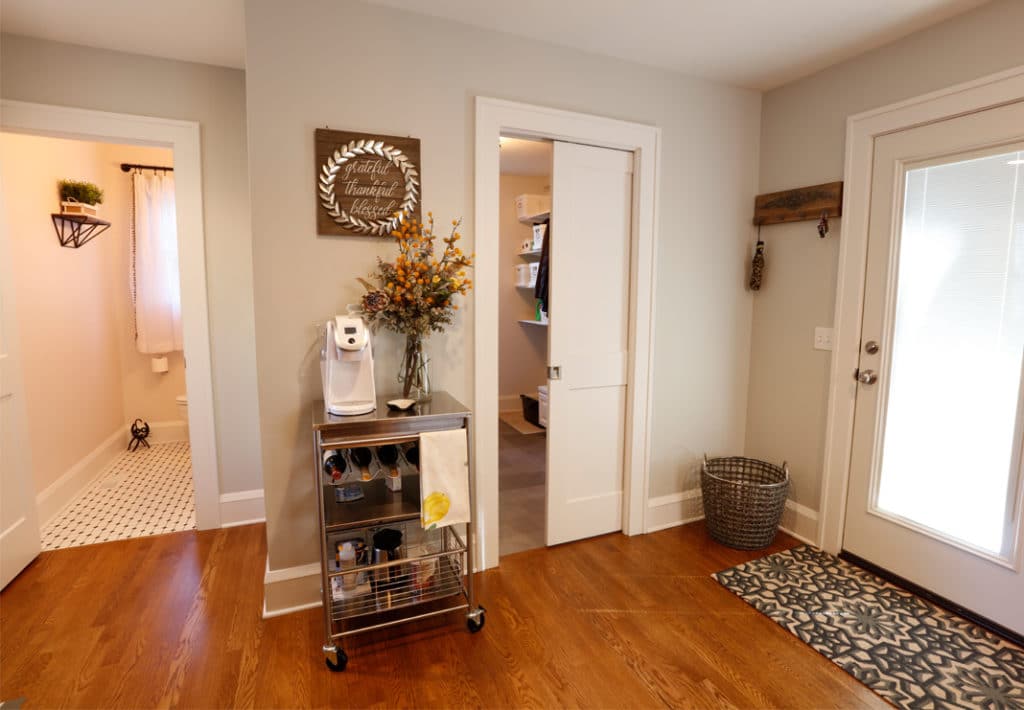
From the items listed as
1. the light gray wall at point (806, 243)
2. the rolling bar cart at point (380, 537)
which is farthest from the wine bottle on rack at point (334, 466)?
the light gray wall at point (806, 243)

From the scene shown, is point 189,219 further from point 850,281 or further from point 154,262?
point 850,281

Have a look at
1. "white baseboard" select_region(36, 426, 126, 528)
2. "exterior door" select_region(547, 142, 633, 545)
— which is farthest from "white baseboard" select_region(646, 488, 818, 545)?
"white baseboard" select_region(36, 426, 126, 528)

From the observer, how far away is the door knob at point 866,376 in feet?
8.23

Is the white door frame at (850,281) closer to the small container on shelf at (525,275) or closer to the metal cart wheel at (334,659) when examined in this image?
the metal cart wheel at (334,659)

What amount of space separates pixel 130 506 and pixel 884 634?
399 cm

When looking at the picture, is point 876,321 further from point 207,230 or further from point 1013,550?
point 207,230

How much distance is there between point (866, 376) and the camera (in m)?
2.54

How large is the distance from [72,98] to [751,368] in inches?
150

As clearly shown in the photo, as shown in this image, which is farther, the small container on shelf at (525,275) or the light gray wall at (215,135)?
the small container on shelf at (525,275)

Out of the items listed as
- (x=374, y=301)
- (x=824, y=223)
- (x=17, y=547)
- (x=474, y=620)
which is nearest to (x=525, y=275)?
(x=824, y=223)

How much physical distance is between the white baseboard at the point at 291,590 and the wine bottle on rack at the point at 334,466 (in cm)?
50

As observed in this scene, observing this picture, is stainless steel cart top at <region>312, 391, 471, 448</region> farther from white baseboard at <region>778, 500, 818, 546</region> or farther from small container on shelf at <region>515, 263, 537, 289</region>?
small container on shelf at <region>515, 263, 537, 289</region>

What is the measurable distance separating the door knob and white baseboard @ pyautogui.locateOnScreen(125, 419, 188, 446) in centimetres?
499

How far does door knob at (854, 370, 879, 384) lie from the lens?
98.8 inches
